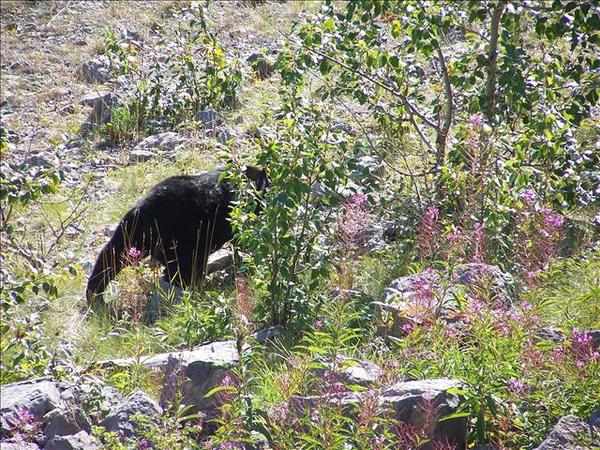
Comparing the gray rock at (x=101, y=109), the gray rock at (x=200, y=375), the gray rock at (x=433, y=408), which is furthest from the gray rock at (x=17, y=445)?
the gray rock at (x=101, y=109)

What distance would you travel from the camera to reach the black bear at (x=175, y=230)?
27.6ft

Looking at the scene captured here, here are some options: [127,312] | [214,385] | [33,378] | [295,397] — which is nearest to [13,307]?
[33,378]

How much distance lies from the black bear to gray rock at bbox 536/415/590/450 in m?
4.54

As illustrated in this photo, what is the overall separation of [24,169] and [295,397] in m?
2.06

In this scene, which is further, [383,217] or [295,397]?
[383,217]

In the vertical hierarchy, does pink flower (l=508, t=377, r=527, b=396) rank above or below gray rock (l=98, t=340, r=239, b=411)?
above

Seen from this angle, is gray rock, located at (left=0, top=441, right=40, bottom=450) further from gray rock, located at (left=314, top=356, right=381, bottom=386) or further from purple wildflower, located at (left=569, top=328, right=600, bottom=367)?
purple wildflower, located at (left=569, top=328, right=600, bottom=367)

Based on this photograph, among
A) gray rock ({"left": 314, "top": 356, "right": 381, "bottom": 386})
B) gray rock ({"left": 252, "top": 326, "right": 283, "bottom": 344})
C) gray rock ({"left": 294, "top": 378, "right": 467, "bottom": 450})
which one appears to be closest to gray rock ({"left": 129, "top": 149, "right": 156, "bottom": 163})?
gray rock ({"left": 252, "top": 326, "right": 283, "bottom": 344})

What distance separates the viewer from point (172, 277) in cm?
876

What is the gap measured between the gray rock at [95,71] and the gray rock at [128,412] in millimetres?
9638

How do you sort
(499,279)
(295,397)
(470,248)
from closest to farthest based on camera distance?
(295,397), (499,279), (470,248)

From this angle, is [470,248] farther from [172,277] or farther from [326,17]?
[172,277]

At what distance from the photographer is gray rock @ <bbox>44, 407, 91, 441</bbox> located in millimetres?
5223

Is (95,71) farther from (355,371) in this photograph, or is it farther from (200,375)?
(355,371)
